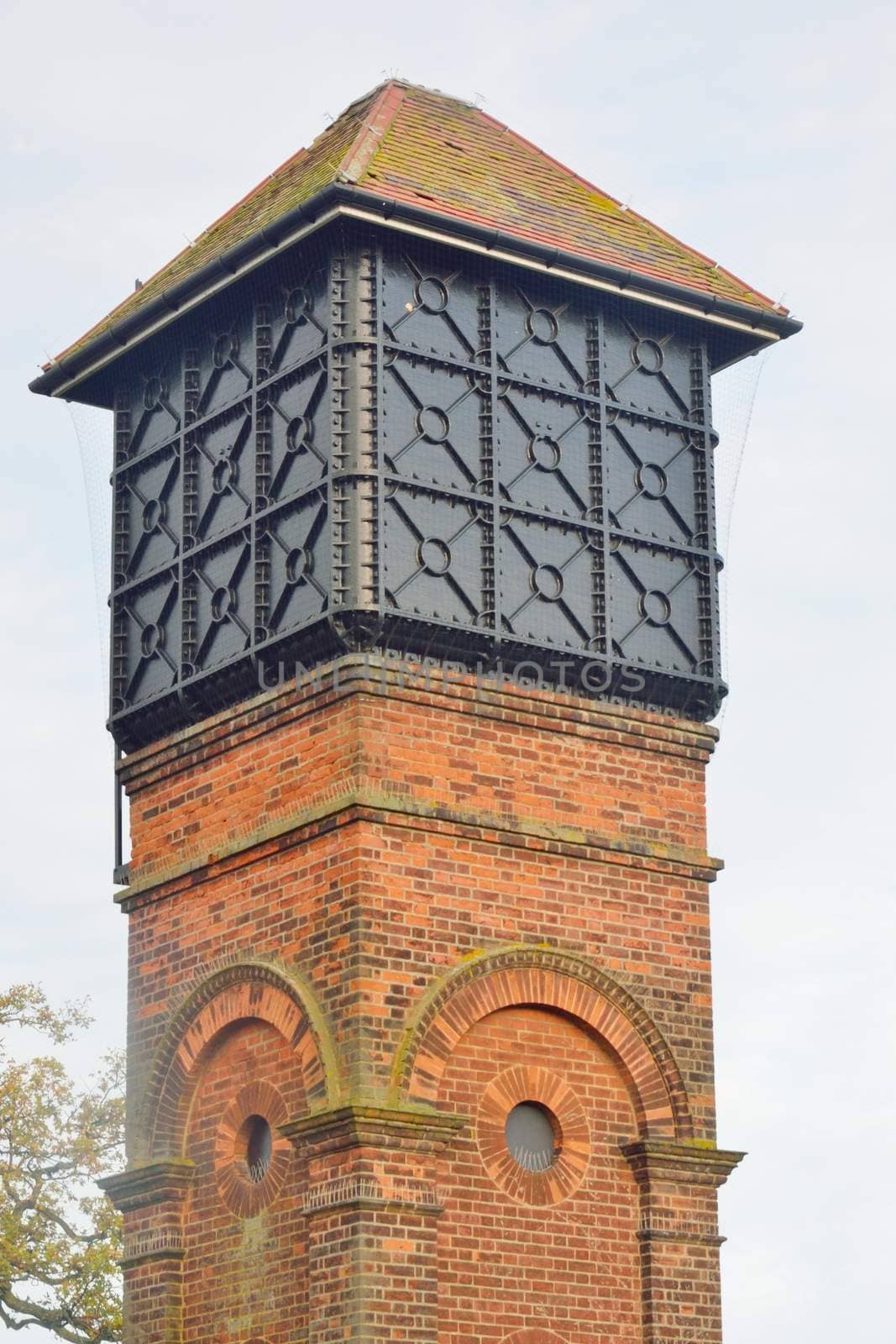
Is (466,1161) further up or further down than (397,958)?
further down

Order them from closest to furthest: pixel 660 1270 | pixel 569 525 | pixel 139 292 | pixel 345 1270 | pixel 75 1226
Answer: pixel 345 1270, pixel 660 1270, pixel 569 525, pixel 139 292, pixel 75 1226

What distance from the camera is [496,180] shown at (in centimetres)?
2409

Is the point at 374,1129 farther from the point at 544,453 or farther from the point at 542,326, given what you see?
the point at 542,326

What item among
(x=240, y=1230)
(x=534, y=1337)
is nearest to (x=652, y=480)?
(x=240, y=1230)

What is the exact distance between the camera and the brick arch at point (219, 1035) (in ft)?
68.2

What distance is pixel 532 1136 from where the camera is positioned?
21.5m

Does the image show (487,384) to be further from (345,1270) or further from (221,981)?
(345,1270)

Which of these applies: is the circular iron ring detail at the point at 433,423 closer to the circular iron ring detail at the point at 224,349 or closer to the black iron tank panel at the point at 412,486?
the black iron tank panel at the point at 412,486

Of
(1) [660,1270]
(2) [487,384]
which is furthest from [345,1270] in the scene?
(2) [487,384]

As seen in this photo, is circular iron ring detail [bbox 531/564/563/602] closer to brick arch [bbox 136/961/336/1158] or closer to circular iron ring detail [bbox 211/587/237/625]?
circular iron ring detail [bbox 211/587/237/625]

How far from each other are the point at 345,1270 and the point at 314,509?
6.25m

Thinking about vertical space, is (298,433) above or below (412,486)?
above

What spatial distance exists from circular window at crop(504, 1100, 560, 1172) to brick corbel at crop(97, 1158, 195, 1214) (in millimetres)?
2925

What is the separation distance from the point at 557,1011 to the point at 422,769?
2.28 meters
